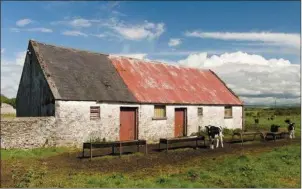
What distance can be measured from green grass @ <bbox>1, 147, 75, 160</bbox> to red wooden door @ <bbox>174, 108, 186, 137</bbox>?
36.1 ft

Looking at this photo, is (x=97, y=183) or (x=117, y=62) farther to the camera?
(x=117, y=62)

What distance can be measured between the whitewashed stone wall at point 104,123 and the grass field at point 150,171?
2.81 meters

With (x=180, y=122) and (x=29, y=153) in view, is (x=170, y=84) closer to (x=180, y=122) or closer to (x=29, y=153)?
(x=180, y=122)

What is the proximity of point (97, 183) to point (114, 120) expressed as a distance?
12.9 m

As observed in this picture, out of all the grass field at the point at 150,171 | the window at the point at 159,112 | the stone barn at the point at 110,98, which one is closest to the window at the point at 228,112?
the stone barn at the point at 110,98

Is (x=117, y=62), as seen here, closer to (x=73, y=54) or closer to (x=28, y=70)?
(x=73, y=54)

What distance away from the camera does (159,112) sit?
2828 cm

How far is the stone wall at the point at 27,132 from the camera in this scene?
2002cm

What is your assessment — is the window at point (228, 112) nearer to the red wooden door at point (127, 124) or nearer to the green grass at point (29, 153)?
the red wooden door at point (127, 124)

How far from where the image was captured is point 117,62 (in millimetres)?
30547

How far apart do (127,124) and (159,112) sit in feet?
11.3

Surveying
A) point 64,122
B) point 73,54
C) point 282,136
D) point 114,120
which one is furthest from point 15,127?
point 282,136

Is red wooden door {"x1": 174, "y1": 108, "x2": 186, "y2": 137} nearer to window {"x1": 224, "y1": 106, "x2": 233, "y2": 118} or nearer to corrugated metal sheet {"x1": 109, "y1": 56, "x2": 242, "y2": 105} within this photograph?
corrugated metal sheet {"x1": 109, "y1": 56, "x2": 242, "y2": 105}

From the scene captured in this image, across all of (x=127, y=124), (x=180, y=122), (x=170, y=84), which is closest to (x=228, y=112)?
(x=170, y=84)
